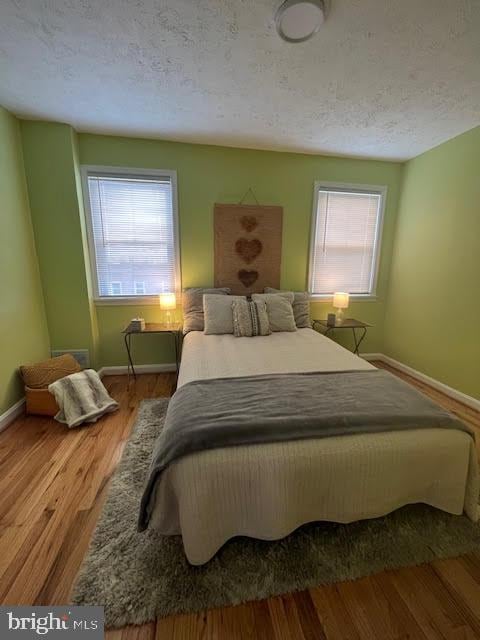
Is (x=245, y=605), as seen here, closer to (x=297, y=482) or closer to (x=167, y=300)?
(x=297, y=482)

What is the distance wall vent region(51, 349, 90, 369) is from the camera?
277cm

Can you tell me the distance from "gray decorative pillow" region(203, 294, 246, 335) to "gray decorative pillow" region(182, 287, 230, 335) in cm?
15

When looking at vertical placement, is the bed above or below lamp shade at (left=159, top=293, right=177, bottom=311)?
below

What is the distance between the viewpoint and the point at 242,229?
119 inches

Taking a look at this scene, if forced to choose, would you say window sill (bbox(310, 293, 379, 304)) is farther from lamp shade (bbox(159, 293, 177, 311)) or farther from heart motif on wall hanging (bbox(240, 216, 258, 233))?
lamp shade (bbox(159, 293, 177, 311))

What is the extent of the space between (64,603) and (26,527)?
503 millimetres

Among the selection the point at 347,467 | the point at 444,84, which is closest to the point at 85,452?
the point at 347,467

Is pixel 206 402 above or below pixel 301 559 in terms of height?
above

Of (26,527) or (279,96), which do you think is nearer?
(26,527)

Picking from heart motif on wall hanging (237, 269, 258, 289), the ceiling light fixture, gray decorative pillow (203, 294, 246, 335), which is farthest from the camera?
heart motif on wall hanging (237, 269, 258, 289)

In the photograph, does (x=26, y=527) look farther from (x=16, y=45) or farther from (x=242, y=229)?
(x=242, y=229)

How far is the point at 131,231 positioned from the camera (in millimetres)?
2848

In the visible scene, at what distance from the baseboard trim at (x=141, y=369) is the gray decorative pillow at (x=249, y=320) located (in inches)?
44.9

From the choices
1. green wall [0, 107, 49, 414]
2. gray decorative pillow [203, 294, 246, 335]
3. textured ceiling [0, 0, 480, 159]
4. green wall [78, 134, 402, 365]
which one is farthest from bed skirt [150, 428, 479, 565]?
green wall [78, 134, 402, 365]
